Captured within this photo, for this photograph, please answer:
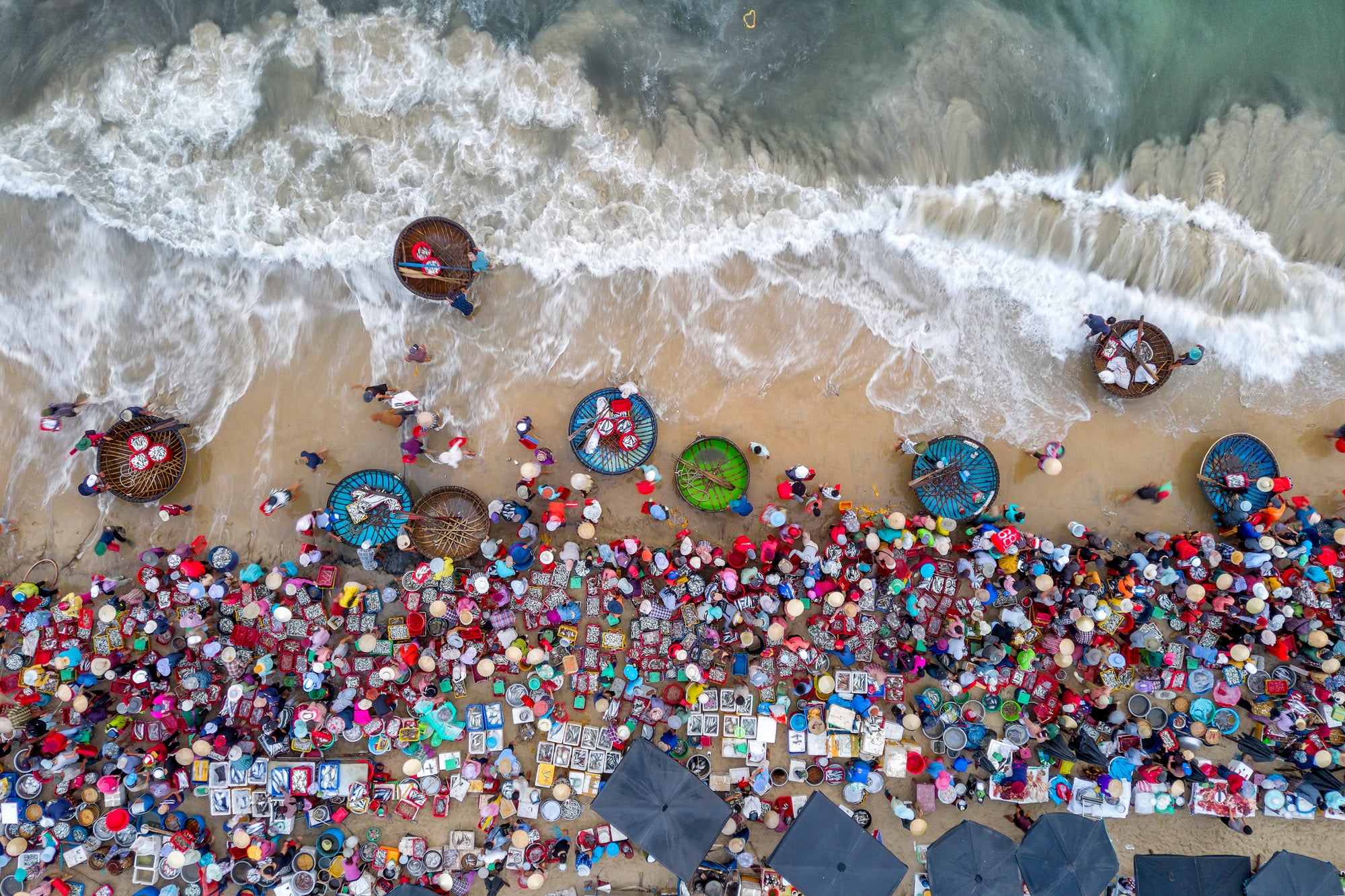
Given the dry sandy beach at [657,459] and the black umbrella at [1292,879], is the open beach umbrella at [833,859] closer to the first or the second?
the dry sandy beach at [657,459]

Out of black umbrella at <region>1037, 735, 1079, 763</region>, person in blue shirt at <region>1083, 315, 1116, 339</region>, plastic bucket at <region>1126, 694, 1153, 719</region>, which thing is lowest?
black umbrella at <region>1037, 735, 1079, 763</region>

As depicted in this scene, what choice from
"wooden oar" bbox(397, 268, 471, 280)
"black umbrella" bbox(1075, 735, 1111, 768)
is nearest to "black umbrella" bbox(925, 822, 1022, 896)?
"black umbrella" bbox(1075, 735, 1111, 768)

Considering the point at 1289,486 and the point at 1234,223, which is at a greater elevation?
the point at 1234,223

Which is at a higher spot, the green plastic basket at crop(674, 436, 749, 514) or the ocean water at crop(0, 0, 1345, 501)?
the ocean water at crop(0, 0, 1345, 501)

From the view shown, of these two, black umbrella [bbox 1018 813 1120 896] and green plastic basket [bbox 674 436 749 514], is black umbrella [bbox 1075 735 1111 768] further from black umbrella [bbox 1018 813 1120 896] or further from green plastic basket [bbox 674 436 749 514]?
green plastic basket [bbox 674 436 749 514]

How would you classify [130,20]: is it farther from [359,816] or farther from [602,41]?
[359,816]

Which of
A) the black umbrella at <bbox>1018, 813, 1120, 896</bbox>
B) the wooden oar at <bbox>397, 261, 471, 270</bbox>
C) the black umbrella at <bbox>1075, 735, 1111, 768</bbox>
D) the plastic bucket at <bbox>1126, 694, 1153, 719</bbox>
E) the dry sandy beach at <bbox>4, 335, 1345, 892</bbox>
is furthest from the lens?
the dry sandy beach at <bbox>4, 335, 1345, 892</bbox>

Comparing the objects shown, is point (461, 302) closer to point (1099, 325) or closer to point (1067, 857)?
point (1099, 325)

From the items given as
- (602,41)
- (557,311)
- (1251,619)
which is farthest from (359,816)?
(1251,619)
